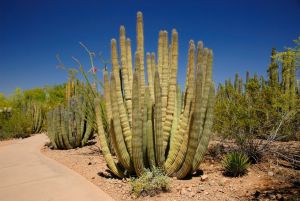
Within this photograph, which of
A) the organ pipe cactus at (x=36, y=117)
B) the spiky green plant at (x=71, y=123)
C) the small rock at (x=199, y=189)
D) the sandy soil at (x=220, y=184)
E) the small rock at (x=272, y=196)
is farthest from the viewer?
the organ pipe cactus at (x=36, y=117)

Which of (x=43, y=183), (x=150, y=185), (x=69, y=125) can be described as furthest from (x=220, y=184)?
(x=69, y=125)

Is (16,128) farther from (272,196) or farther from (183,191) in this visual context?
(272,196)

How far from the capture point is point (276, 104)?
303 inches

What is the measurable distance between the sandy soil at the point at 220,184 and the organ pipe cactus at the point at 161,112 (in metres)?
0.39

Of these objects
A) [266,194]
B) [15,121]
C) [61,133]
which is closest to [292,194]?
[266,194]

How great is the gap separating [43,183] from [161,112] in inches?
110

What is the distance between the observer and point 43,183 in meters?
6.13

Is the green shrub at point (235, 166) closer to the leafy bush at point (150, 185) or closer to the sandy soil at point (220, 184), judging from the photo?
the sandy soil at point (220, 184)

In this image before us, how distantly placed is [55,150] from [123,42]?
581 centimetres

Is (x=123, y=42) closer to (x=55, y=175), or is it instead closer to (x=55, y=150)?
(x=55, y=175)

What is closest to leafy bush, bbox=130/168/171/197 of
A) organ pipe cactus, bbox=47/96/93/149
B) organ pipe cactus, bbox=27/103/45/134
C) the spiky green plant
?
the spiky green plant

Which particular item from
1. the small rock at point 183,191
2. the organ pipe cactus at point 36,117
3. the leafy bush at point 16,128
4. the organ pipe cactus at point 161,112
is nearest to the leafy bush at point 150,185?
the small rock at point 183,191

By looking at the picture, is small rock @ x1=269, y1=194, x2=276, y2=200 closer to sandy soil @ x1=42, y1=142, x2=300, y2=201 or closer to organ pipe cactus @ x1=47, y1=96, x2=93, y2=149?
sandy soil @ x1=42, y1=142, x2=300, y2=201

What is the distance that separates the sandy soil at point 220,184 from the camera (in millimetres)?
5109
